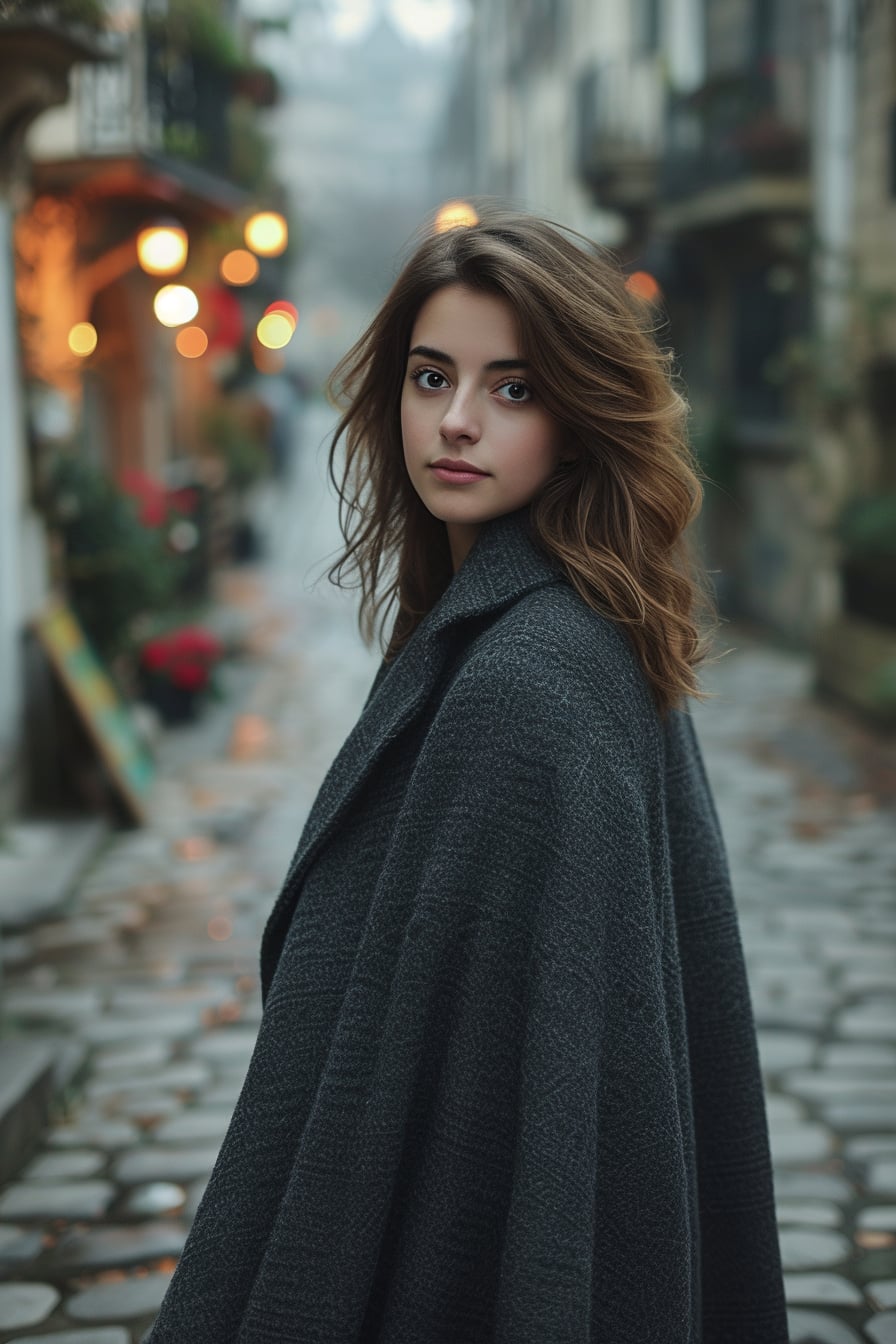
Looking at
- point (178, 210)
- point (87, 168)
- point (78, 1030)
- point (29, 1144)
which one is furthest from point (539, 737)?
point (178, 210)

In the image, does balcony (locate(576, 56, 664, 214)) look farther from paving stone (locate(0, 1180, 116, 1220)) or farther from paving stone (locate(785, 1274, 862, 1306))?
paving stone (locate(785, 1274, 862, 1306))

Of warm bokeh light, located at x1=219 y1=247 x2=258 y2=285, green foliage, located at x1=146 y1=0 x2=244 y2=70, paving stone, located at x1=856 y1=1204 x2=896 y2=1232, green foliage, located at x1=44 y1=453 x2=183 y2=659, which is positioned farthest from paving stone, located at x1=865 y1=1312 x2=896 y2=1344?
warm bokeh light, located at x1=219 y1=247 x2=258 y2=285

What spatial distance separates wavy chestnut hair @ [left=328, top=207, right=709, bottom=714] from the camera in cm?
201

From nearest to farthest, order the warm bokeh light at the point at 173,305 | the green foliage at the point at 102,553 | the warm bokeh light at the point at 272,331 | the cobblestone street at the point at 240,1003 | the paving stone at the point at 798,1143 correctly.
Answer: the cobblestone street at the point at 240,1003 < the paving stone at the point at 798,1143 < the green foliage at the point at 102,553 < the warm bokeh light at the point at 173,305 < the warm bokeh light at the point at 272,331

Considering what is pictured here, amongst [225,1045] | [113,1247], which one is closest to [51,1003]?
[225,1045]

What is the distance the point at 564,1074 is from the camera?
1.84m

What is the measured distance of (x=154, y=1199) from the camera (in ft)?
13.0

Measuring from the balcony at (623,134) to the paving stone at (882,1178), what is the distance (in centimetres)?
1629

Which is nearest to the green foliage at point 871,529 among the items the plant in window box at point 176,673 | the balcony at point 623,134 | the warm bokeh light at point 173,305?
the plant in window box at point 176,673

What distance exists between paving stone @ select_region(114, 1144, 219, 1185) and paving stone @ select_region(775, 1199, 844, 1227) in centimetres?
143

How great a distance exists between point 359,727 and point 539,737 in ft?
1.22

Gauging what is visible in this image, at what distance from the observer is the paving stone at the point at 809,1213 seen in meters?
3.84

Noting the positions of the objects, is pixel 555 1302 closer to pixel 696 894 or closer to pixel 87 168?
pixel 696 894

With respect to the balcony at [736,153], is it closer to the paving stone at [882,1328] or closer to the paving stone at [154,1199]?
the paving stone at [154,1199]
